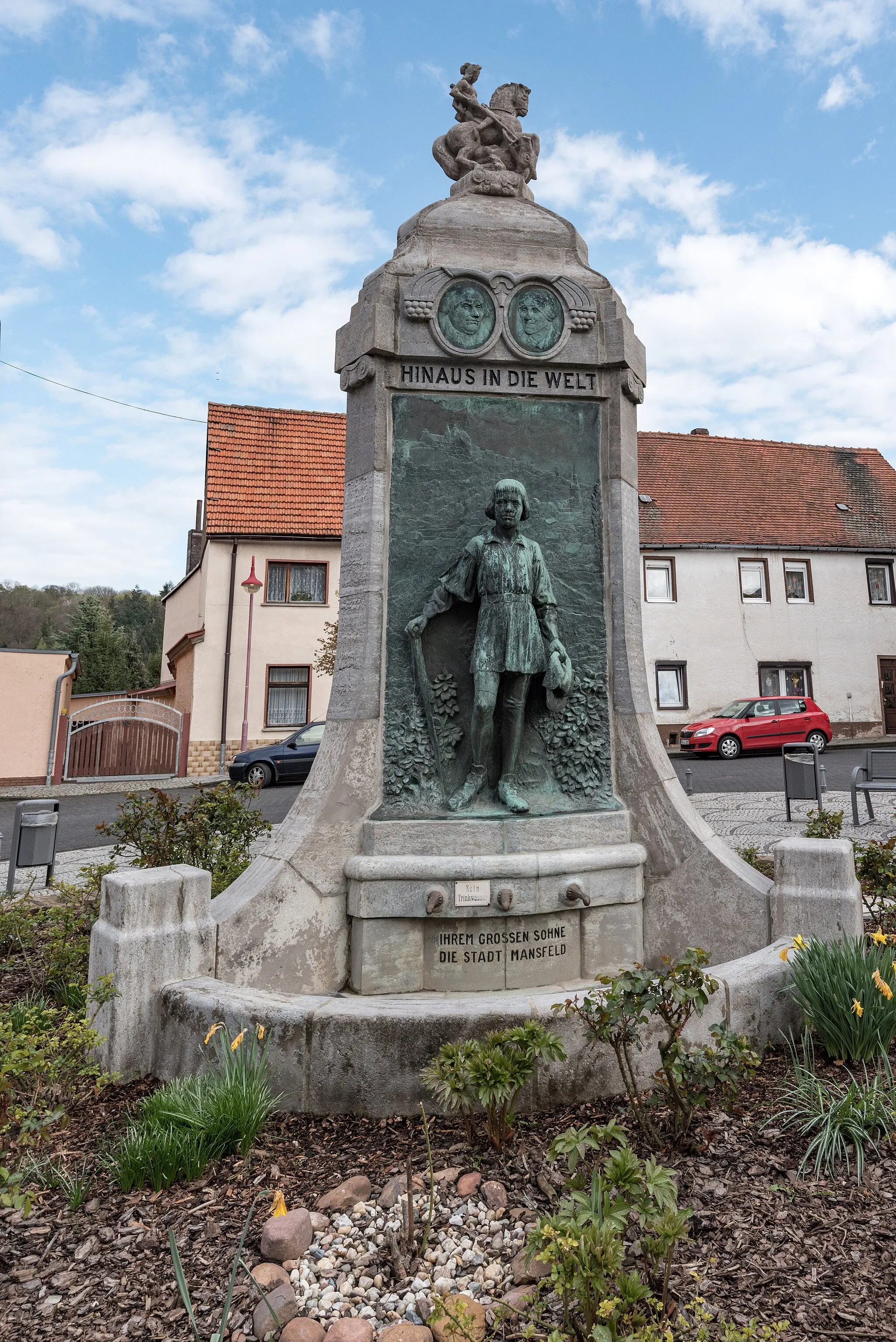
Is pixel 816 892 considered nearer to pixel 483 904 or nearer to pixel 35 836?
pixel 483 904

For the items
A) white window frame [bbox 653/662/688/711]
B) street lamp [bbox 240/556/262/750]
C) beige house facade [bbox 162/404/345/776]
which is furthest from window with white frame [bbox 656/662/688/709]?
street lamp [bbox 240/556/262/750]

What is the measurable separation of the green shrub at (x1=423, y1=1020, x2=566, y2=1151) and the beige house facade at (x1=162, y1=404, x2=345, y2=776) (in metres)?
18.3

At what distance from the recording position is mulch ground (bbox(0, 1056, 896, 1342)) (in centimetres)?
207

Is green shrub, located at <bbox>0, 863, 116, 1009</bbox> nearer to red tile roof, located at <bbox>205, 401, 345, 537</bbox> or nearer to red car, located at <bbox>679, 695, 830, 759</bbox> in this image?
red tile roof, located at <bbox>205, 401, 345, 537</bbox>

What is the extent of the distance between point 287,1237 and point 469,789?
2290 millimetres

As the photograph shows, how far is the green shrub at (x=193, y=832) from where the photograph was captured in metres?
5.18

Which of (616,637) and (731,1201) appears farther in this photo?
(616,637)

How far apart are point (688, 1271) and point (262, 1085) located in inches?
60.2

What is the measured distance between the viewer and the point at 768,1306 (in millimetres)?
2002

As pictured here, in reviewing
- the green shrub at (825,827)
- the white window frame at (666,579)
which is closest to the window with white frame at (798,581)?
the white window frame at (666,579)

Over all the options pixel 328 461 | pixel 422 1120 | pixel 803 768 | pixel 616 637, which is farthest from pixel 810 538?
pixel 422 1120

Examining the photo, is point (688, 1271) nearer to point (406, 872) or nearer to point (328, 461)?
point (406, 872)

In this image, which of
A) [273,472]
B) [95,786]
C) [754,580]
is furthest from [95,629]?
[754,580]

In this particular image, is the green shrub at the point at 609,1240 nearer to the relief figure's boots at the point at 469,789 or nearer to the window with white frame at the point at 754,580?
the relief figure's boots at the point at 469,789
